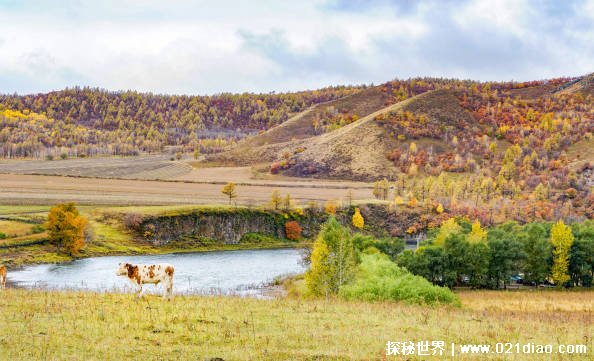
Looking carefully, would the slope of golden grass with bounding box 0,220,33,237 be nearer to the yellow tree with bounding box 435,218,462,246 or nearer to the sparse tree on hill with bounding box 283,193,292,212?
the sparse tree on hill with bounding box 283,193,292,212

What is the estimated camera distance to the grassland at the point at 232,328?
58.9 ft

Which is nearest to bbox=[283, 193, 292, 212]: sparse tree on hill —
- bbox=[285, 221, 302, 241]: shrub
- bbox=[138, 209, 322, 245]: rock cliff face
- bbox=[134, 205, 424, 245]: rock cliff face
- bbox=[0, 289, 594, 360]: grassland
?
bbox=[134, 205, 424, 245]: rock cliff face

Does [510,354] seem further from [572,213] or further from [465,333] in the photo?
[572,213]

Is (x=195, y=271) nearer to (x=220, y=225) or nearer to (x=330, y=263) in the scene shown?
(x=330, y=263)

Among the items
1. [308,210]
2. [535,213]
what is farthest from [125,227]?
[535,213]

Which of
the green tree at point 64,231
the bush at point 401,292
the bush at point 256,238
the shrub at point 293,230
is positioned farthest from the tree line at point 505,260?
the shrub at point 293,230

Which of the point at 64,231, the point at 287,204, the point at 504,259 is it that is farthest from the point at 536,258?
the point at 287,204

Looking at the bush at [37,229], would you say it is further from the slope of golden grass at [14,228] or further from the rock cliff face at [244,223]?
the rock cliff face at [244,223]

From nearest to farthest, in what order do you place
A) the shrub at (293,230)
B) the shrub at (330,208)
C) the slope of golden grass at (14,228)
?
the slope of golden grass at (14,228), the shrub at (293,230), the shrub at (330,208)

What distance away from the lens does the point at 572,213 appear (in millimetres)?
192625

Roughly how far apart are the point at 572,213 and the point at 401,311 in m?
184

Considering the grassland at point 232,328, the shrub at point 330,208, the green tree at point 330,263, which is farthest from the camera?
the shrub at point 330,208

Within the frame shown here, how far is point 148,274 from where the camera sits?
94.8ft

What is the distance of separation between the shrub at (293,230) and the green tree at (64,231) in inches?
2385
